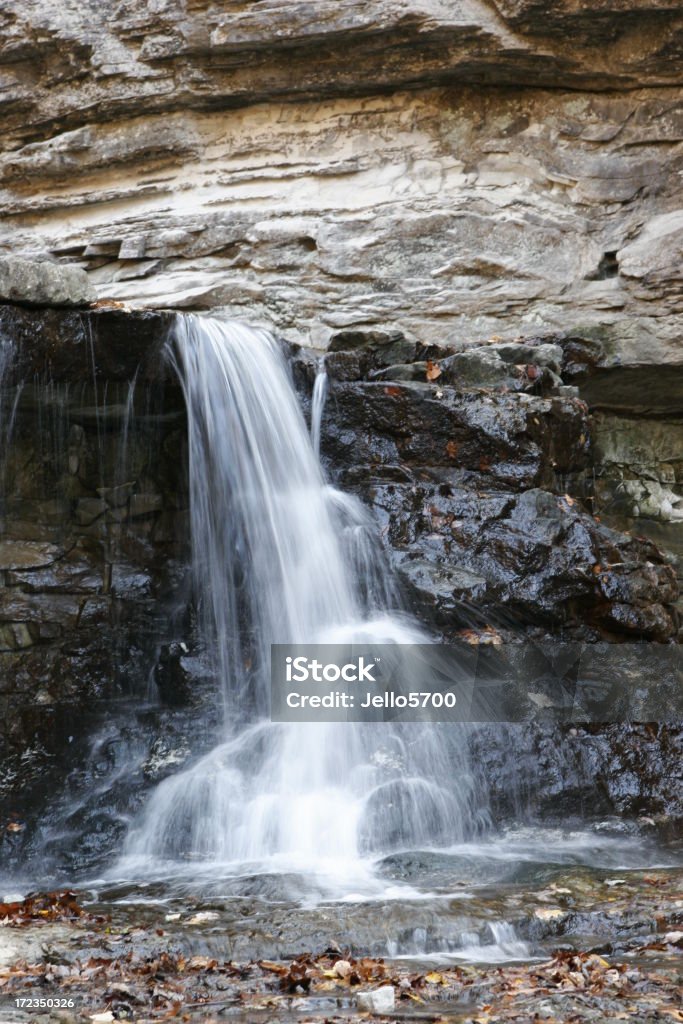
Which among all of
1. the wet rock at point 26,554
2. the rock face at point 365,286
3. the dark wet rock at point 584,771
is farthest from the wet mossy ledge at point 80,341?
the dark wet rock at point 584,771

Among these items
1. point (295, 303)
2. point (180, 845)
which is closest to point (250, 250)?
point (295, 303)

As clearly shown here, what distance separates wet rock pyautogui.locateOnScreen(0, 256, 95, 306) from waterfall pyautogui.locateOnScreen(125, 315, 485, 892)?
748 millimetres

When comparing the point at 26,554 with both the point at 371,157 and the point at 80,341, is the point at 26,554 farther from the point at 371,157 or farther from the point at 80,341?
the point at 371,157

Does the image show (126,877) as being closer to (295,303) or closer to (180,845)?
(180,845)

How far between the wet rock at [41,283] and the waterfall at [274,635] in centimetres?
75

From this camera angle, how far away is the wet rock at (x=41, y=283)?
21.9 ft

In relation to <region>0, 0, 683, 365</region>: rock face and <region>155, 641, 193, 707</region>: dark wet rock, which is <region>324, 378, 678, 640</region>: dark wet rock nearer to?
<region>155, 641, 193, 707</region>: dark wet rock

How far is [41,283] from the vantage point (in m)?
6.77

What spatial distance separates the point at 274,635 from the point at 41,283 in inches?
110

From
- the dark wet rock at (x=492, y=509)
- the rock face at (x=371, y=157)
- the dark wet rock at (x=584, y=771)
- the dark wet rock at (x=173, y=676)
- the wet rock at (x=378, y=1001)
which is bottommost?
the wet rock at (x=378, y=1001)

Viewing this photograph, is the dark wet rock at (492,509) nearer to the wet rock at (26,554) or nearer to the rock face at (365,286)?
the rock face at (365,286)

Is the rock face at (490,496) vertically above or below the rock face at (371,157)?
below

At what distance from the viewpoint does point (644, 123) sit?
1021 cm

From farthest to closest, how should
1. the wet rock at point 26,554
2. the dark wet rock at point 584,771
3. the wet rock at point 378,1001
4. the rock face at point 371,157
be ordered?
the rock face at point 371,157 → the wet rock at point 26,554 → the dark wet rock at point 584,771 → the wet rock at point 378,1001
